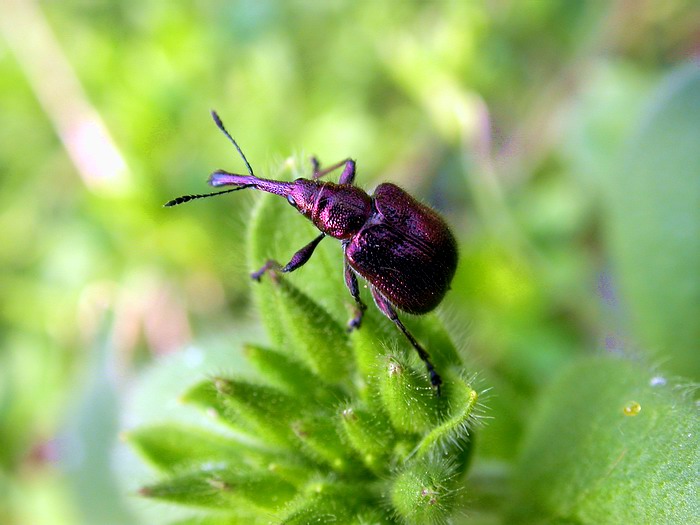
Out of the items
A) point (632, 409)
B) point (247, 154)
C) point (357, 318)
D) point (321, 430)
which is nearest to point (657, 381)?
point (632, 409)

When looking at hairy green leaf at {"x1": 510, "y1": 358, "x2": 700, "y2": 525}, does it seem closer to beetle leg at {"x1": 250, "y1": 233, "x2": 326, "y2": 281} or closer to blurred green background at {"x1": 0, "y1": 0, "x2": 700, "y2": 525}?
beetle leg at {"x1": 250, "y1": 233, "x2": 326, "y2": 281}

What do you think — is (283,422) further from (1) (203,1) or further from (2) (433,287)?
(1) (203,1)

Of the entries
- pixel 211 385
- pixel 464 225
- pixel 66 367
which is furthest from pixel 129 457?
pixel 464 225

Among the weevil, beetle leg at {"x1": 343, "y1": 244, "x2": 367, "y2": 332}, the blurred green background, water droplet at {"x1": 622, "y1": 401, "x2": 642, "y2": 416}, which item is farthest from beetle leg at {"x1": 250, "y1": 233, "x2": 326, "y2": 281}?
the blurred green background

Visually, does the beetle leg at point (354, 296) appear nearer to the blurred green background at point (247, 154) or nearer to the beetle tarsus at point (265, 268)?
the beetle tarsus at point (265, 268)

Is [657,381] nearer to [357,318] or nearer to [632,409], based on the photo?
[632,409]

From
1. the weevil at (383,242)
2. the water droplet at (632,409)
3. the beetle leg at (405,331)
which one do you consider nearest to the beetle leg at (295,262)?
the weevil at (383,242)
